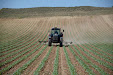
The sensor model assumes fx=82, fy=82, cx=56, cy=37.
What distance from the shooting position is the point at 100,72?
5.75 m

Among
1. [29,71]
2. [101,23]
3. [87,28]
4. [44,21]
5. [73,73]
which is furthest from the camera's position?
[44,21]

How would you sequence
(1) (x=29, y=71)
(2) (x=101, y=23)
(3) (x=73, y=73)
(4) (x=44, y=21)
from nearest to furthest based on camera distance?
(3) (x=73, y=73), (1) (x=29, y=71), (2) (x=101, y=23), (4) (x=44, y=21)

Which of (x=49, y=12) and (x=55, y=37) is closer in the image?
(x=55, y=37)

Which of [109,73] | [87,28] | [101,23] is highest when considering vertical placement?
[101,23]

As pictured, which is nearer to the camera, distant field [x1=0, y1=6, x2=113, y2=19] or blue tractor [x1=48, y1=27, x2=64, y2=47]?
blue tractor [x1=48, y1=27, x2=64, y2=47]

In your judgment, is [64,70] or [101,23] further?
[101,23]

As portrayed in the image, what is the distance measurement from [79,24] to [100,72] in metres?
29.5

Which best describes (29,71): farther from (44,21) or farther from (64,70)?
(44,21)

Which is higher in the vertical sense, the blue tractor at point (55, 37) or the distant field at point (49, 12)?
the distant field at point (49, 12)

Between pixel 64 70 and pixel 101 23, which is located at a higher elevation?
pixel 101 23

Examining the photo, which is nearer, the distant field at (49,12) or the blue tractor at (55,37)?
the blue tractor at (55,37)

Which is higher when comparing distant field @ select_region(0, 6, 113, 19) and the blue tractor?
distant field @ select_region(0, 6, 113, 19)

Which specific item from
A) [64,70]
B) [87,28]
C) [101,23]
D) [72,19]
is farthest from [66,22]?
[64,70]

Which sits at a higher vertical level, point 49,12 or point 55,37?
point 49,12
